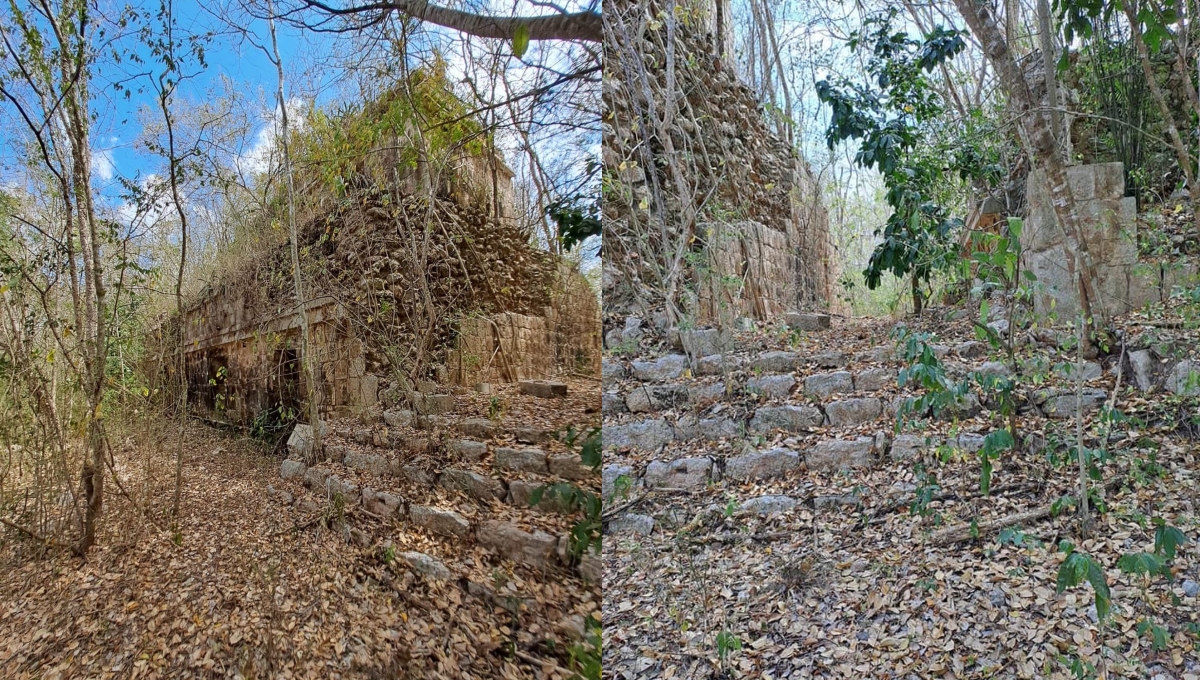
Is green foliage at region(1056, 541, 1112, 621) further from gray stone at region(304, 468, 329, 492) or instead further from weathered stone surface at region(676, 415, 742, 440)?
gray stone at region(304, 468, 329, 492)

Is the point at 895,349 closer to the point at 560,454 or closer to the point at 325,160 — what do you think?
the point at 560,454

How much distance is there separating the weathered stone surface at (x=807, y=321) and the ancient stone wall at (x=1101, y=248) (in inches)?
18.8

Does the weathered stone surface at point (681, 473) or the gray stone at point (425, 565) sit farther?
the weathered stone surface at point (681, 473)

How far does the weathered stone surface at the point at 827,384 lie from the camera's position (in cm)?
150

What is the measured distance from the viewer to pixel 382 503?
0.73 meters

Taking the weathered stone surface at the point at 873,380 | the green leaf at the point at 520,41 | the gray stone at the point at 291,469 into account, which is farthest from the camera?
the weathered stone surface at the point at 873,380

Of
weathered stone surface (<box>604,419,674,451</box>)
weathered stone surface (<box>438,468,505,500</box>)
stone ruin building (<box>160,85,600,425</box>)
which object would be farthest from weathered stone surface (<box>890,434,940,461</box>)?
weathered stone surface (<box>438,468,505,500</box>)

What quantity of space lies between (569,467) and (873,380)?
1069 mm

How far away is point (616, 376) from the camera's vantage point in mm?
1515

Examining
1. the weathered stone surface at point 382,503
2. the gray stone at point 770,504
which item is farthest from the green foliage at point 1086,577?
the weathered stone surface at point 382,503

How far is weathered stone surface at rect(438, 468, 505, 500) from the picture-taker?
72 centimetres

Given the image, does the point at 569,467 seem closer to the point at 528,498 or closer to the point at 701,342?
the point at 528,498

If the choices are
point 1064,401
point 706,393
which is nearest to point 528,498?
point 706,393

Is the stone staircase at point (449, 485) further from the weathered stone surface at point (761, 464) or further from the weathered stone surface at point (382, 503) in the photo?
the weathered stone surface at point (761, 464)
